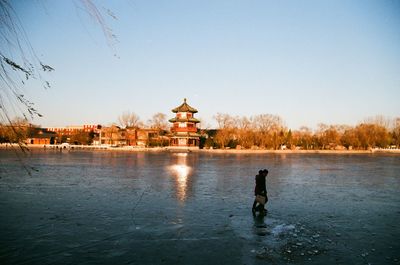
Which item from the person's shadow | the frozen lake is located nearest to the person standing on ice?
the person's shadow

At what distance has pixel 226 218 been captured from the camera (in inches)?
408

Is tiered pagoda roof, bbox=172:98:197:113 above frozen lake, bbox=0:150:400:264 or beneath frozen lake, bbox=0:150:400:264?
above

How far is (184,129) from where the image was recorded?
245 feet

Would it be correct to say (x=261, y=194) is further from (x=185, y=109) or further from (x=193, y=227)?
(x=185, y=109)

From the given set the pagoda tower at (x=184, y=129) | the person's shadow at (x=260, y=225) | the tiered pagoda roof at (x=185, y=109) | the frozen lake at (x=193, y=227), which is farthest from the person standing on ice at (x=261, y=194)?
the tiered pagoda roof at (x=185, y=109)

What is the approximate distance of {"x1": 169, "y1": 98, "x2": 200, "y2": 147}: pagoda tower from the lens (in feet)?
244

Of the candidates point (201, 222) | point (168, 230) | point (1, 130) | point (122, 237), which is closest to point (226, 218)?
point (201, 222)

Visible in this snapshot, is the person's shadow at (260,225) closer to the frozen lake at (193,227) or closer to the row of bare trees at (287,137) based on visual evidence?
the frozen lake at (193,227)

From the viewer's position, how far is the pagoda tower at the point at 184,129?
74.4 m

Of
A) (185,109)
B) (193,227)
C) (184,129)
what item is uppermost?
(185,109)

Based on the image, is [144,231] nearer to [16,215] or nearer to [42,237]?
[42,237]

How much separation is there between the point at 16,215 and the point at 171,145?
66373mm

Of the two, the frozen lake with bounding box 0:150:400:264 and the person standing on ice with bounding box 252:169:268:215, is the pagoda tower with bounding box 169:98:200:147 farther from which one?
the person standing on ice with bounding box 252:169:268:215

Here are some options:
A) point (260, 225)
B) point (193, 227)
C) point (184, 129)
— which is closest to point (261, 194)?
point (260, 225)
